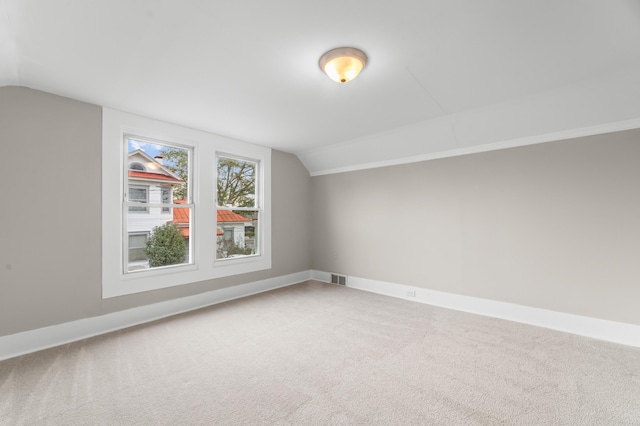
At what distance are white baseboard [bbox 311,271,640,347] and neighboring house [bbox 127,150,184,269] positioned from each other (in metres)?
3.26

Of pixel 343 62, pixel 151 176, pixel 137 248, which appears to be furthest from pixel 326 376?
pixel 151 176

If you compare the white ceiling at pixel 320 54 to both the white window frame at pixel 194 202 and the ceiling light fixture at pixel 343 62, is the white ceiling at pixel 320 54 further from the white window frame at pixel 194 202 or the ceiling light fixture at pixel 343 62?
the white window frame at pixel 194 202

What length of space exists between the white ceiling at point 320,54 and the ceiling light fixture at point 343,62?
0.06 meters

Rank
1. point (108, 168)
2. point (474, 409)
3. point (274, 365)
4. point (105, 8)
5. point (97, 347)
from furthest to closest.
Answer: point (108, 168) → point (97, 347) → point (274, 365) → point (474, 409) → point (105, 8)

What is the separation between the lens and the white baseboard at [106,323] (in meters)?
2.49

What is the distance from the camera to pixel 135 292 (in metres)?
3.20

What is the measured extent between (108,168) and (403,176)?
380 centimetres

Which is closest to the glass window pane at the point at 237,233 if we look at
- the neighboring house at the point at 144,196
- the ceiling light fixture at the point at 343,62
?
the neighboring house at the point at 144,196

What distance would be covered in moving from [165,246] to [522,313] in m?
4.40

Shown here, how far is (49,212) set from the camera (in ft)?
8.81

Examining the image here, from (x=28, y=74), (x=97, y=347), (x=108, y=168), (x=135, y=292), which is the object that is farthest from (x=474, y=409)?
(x=28, y=74)

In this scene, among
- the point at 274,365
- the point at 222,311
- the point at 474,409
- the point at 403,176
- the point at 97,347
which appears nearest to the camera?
the point at 474,409

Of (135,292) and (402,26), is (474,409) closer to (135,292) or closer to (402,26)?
(402,26)

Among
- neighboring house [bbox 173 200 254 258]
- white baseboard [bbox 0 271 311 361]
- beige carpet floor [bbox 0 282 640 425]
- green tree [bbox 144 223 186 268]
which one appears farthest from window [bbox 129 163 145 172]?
beige carpet floor [bbox 0 282 640 425]
